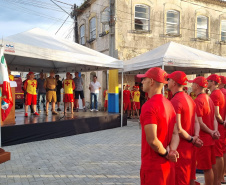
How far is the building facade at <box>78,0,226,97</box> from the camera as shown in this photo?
15229 millimetres

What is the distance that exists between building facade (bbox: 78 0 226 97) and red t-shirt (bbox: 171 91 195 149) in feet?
40.2

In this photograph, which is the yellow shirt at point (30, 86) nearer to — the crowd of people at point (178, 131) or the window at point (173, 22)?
the crowd of people at point (178, 131)

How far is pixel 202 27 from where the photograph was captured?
59.5 ft

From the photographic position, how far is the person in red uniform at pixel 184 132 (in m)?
2.76

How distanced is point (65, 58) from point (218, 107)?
16.7 ft

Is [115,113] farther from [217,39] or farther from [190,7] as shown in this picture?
[217,39]

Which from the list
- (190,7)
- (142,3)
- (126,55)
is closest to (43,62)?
(126,55)

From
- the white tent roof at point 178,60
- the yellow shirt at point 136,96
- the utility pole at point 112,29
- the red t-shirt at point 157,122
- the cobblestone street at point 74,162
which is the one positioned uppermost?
the utility pole at point 112,29

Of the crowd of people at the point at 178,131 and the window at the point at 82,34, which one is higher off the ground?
the window at the point at 82,34

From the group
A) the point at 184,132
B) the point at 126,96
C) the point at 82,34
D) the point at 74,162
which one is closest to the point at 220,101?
the point at 184,132

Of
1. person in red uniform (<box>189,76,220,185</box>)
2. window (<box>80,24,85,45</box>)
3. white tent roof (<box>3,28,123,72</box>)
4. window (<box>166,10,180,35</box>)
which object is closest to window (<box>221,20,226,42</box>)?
window (<box>166,10,180,35</box>)

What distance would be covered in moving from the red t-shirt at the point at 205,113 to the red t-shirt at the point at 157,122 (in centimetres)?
135

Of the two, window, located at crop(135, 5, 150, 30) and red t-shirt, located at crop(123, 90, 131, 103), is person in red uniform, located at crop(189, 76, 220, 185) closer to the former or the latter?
red t-shirt, located at crop(123, 90, 131, 103)

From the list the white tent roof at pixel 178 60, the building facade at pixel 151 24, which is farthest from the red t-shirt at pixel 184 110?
the building facade at pixel 151 24
